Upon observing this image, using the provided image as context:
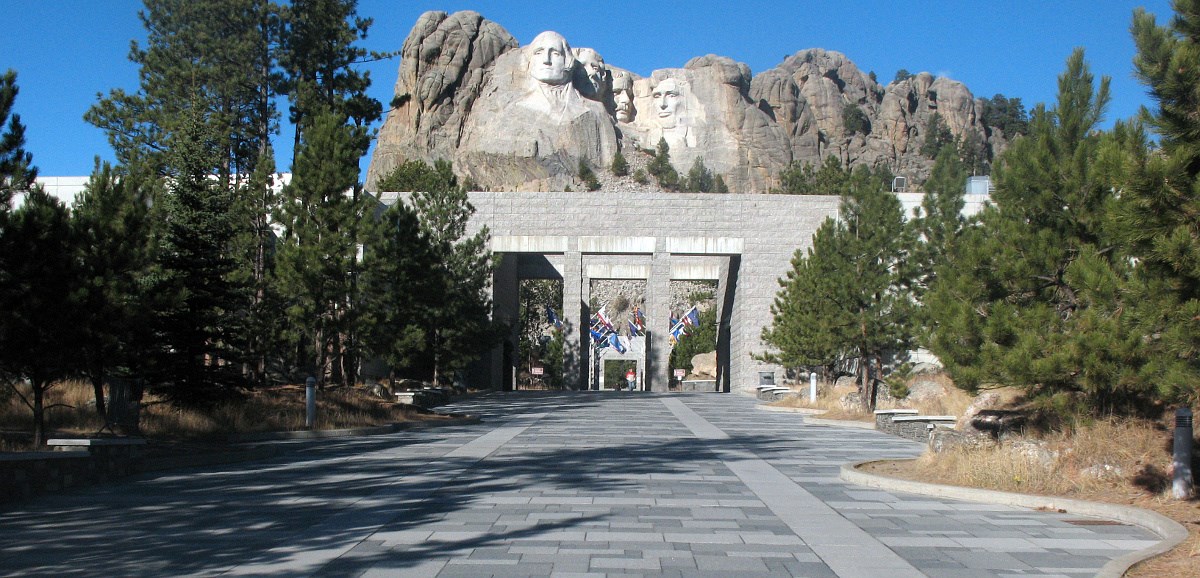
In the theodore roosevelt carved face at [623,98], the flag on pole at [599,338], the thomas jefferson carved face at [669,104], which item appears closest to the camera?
the flag on pole at [599,338]

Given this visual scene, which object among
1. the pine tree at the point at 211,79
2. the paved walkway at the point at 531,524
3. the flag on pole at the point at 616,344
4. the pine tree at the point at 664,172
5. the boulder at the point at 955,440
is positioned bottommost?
the paved walkway at the point at 531,524

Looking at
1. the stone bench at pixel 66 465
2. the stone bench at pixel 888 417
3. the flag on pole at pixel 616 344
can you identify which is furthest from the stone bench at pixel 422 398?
the flag on pole at pixel 616 344

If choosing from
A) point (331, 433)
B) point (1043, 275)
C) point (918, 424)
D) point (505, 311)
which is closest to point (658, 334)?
point (505, 311)

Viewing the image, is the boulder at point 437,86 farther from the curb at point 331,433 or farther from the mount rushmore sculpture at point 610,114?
the curb at point 331,433

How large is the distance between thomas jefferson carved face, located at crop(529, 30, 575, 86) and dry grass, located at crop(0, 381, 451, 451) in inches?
4241

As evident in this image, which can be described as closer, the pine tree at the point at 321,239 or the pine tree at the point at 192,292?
the pine tree at the point at 192,292

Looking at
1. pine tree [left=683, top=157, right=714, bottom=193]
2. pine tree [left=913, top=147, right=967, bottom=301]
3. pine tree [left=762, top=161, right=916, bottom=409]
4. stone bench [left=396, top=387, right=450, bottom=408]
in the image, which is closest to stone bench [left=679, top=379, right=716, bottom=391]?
pine tree [left=762, top=161, right=916, bottom=409]

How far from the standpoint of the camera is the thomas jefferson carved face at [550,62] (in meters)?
127

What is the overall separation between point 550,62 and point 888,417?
112 metres

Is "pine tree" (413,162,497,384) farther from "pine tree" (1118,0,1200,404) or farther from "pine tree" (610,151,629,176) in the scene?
"pine tree" (610,151,629,176)

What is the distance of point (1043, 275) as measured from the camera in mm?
12336

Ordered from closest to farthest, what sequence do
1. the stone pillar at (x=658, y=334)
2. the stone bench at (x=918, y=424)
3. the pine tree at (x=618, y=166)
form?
the stone bench at (x=918, y=424), the stone pillar at (x=658, y=334), the pine tree at (x=618, y=166)

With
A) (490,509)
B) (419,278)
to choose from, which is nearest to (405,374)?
(419,278)

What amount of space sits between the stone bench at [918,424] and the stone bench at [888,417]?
588mm
